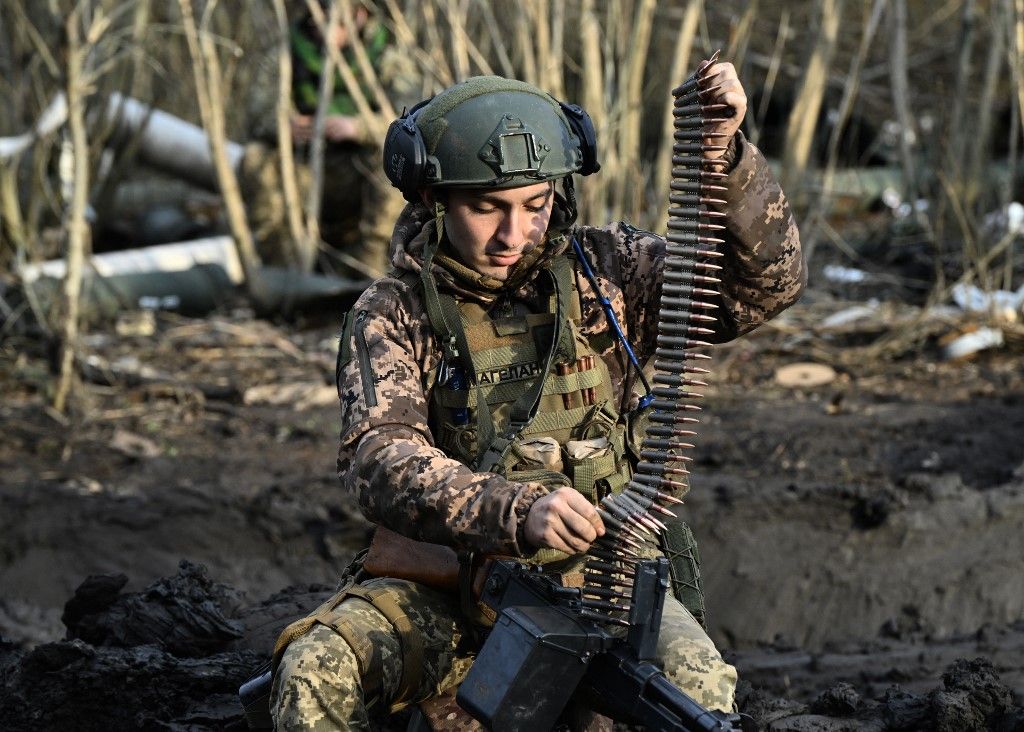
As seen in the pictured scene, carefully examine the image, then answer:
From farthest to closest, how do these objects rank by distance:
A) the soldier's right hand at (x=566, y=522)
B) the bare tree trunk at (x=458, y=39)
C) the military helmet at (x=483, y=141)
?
the bare tree trunk at (x=458, y=39)
the military helmet at (x=483, y=141)
the soldier's right hand at (x=566, y=522)

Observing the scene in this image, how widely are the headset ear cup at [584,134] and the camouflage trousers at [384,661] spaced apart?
1.10m

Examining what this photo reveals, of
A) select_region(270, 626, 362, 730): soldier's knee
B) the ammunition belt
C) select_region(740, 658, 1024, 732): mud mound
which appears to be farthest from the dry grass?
select_region(270, 626, 362, 730): soldier's knee

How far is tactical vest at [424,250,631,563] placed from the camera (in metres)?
3.61

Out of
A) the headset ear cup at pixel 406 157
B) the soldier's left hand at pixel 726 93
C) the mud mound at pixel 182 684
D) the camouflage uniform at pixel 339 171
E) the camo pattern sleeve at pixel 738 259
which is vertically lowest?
the mud mound at pixel 182 684

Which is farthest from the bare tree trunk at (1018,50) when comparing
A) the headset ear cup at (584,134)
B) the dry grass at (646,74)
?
the headset ear cup at (584,134)

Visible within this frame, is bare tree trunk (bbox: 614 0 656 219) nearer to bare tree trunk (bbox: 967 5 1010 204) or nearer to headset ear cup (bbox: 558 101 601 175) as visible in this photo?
bare tree trunk (bbox: 967 5 1010 204)

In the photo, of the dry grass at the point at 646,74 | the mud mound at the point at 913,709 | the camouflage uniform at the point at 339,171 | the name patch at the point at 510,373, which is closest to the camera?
the name patch at the point at 510,373

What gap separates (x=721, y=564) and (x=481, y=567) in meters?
3.14

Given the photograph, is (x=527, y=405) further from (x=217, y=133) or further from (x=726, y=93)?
(x=217, y=133)

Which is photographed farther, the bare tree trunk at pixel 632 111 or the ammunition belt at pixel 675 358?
the bare tree trunk at pixel 632 111

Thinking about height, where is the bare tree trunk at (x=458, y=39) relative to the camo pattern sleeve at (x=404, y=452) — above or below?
above

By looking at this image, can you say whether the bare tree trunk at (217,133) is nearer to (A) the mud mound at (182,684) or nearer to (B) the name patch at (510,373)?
(A) the mud mound at (182,684)

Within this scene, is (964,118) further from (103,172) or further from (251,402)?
(103,172)

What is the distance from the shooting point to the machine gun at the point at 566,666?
10.2ft
